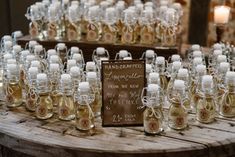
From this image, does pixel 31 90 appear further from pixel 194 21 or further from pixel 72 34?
pixel 194 21

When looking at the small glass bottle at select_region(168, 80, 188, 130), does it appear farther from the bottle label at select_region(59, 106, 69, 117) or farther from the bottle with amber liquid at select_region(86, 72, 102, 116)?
the bottle label at select_region(59, 106, 69, 117)

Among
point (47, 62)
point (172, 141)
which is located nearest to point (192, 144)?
point (172, 141)

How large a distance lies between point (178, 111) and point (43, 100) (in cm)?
61

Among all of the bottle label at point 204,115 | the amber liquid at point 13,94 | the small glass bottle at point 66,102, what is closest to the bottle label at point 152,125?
the bottle label at point 204,115

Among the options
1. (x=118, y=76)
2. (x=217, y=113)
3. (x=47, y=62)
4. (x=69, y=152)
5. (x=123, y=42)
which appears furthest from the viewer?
(x=123, y=42)

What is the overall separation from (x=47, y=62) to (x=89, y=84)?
509 millimetres

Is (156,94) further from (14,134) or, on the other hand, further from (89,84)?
(14,134)

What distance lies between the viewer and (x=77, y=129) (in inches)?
74.4

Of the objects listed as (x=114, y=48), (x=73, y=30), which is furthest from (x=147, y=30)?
(x=73, y=30)

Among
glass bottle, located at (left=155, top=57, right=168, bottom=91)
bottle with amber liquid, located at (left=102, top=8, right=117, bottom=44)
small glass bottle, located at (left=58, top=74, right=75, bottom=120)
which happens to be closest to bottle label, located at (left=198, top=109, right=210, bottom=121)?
glass bottle, located at (left=155, top=57, right=168, bottom=91)

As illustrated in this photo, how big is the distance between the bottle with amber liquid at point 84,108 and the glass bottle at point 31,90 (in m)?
0.27

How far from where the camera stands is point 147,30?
3156 mm

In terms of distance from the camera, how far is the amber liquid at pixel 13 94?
2.12 m

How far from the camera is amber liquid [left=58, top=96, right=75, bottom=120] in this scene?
1962 mm
